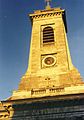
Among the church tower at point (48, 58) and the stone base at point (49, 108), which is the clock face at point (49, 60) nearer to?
the church tower at point (48, 58)

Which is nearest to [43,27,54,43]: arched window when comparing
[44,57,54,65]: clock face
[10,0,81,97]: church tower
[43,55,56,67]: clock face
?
[10,0,81,97]: church tower

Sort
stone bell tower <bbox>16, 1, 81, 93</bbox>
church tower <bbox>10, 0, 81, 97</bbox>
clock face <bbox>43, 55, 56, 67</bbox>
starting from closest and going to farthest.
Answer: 1. church tower <bbox>10, 0, 81, 97</bbox>
2. stone bell tower <bbox>16, 1, 81, 93</bbox>
3. clock face <bbox>43, 55, 56, 67</bbox>

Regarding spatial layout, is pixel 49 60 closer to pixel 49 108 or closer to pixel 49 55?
pixel 49 55

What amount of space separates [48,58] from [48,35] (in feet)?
12.3

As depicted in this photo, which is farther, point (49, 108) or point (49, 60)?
point (49, 60)

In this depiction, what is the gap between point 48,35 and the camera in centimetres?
4153

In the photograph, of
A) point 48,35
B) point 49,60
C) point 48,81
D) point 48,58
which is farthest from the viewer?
point 48,35

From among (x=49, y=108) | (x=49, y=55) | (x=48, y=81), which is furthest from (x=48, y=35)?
(x=49, y=108)

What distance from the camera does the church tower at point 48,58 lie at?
1414 inches

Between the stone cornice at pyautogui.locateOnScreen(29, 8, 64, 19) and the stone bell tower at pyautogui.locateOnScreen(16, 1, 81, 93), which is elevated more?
the stone cornice at pyautogui.locateOnScreen(29, 8, 64, 19)

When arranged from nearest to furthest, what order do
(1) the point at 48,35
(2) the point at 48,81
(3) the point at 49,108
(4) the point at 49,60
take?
(3) the point at 49,108 → (2) the point at 48,81 → (4) the point at 49,60 → (1) the point at 48,35

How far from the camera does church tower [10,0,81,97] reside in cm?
3591

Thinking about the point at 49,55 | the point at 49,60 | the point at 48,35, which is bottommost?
the point at 49,60

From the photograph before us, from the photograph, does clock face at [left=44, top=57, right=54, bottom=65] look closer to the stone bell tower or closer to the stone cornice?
the stone bell tower
